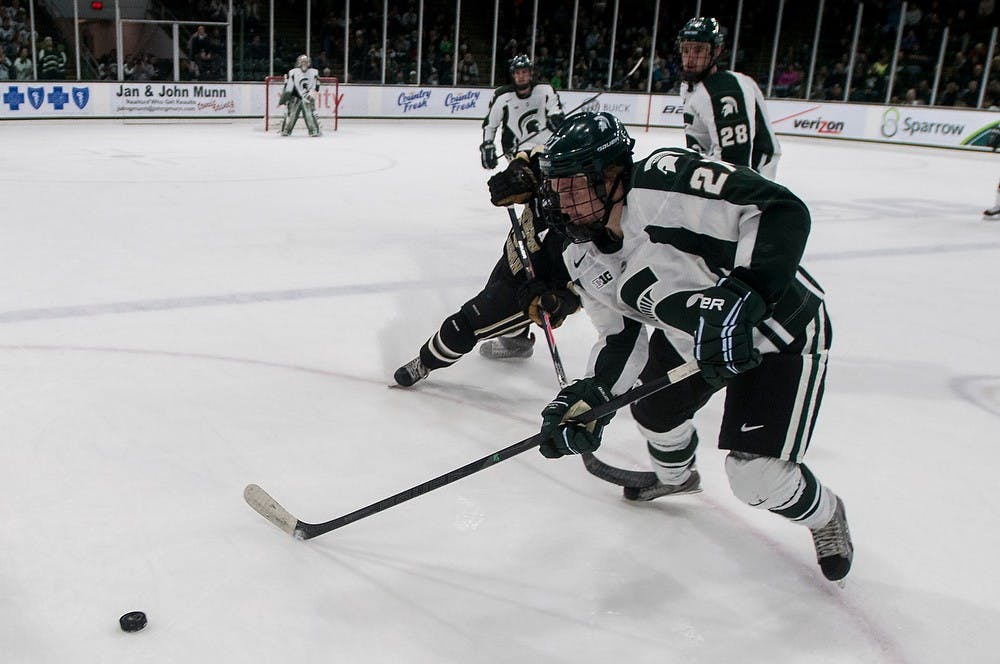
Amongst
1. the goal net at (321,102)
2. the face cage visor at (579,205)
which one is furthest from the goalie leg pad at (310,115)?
the face cage visor at (579,205)

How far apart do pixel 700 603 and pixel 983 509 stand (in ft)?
3.18

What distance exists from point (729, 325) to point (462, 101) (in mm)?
13927

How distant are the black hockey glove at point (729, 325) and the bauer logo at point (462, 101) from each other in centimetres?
1371

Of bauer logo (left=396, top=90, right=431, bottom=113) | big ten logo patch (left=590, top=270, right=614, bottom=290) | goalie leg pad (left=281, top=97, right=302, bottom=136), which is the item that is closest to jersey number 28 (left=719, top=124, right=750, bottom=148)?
big ten logo patch (left=590, top=270, right=614, bottom=290)

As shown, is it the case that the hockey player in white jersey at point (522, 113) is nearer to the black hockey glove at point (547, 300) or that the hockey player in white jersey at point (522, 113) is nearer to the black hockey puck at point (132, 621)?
the black hockey glove at point (547, 300)

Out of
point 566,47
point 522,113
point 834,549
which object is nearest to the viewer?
point 834,549

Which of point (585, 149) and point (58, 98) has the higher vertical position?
point (585, 149)

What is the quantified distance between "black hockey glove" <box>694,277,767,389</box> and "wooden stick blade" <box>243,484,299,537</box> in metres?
1.00

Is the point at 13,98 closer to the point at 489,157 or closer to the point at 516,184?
the point at 489,157

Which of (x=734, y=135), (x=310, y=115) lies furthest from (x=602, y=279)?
(x=310, y=115)

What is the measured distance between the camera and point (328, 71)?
14.8 metres

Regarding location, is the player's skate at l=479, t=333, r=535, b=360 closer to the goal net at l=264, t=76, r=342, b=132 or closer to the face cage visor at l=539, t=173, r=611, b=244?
the face cage visor at l=539, t=173, r=611, b=244

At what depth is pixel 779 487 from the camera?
178 cm

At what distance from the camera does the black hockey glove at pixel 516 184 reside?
275cm
